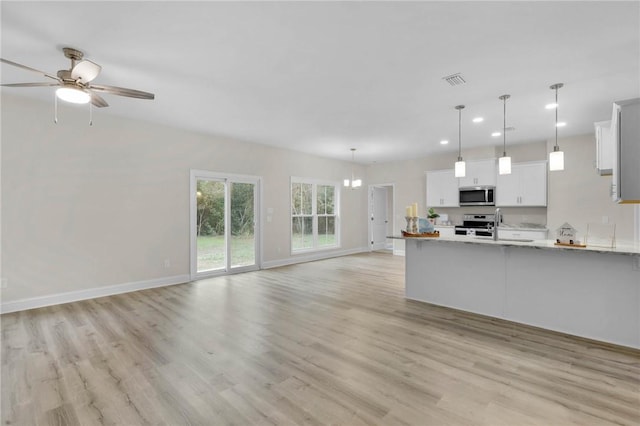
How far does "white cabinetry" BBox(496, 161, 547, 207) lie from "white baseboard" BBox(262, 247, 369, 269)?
403cm

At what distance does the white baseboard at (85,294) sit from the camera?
3979mm

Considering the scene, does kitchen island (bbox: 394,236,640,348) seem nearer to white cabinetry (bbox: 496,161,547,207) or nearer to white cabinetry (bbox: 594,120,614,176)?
white cabinetry (bbox: 594,120,614,176)

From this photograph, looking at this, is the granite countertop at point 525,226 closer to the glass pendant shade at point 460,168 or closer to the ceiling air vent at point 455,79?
the glass pendant shade at point 460,168

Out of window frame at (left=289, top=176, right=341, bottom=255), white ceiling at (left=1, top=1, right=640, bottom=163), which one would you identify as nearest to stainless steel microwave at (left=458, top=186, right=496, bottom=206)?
white ceiling at (left=1, top=1, right=640, bottom=163)

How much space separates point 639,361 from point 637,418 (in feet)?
3.51

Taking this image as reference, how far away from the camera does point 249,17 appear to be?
93.5 inches

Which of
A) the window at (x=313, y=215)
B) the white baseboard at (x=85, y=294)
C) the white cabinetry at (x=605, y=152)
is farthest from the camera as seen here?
the window at (x=313, y=215)

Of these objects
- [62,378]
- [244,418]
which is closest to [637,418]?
[244,418]

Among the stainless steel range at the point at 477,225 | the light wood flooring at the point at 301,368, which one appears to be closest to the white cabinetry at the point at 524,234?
the stainless steel range at the point at 477,225

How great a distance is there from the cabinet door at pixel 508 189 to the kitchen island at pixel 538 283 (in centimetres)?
340

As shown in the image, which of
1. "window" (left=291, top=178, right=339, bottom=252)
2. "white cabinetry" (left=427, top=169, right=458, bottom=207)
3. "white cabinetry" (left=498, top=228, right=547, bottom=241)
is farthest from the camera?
"window" (left=291, top=178, right=339, bottom=252)

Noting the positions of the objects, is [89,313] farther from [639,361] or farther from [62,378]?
[639,361]

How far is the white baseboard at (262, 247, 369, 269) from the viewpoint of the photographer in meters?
6.93

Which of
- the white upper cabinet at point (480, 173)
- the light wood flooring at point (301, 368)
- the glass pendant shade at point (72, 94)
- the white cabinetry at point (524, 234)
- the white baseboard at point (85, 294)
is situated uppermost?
the glass pendant shade at point (72, 94)
